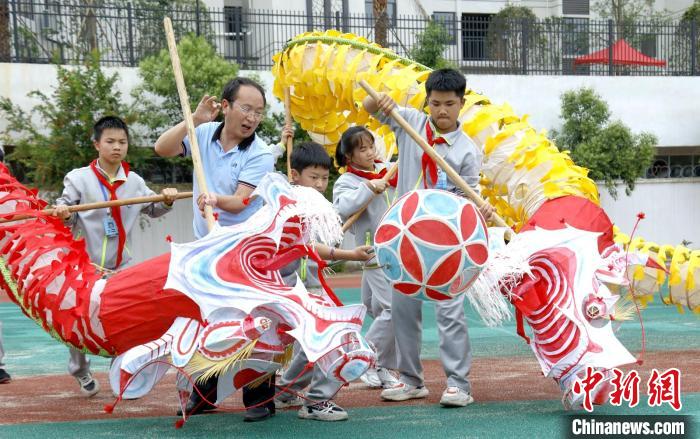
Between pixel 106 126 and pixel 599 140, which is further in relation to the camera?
pixel 599 140

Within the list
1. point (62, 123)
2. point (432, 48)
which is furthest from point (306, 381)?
point (432, 48)

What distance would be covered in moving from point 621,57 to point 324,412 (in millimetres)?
16593

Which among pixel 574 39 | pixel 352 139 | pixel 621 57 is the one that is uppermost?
pixel 574 39

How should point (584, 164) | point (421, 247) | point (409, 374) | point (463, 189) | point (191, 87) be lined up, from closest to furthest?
point (421, 247) < point (463, 189) < point (409, 374) < point (191, 87) < point (584, 164)

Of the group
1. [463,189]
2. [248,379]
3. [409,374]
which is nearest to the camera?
[248,379]

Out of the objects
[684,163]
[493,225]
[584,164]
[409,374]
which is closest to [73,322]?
[409,374]

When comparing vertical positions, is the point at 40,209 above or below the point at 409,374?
above

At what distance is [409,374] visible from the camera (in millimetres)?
4863

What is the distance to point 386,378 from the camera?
5301 millimetres

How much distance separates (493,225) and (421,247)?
3.42 feet

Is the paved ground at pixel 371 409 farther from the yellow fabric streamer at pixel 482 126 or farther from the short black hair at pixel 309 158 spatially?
the short black hair at pixel 309 158

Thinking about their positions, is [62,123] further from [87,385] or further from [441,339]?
[441,339]

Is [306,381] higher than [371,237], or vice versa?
[371,237]

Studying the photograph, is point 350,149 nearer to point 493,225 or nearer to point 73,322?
point 493,225
